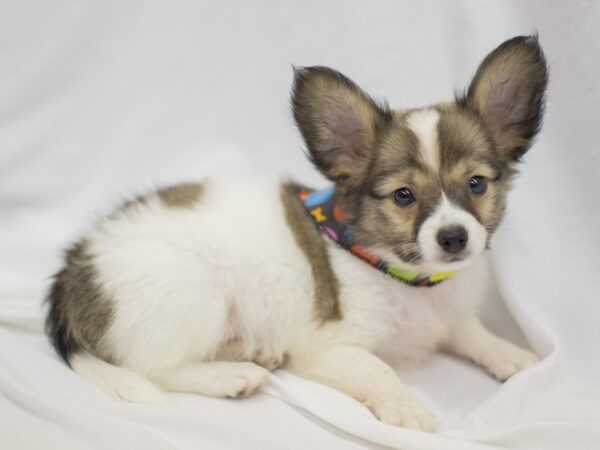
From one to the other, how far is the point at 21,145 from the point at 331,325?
8.03 ft

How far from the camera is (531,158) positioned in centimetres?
347

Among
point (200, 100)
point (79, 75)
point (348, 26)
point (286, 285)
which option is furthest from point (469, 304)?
point (79, 75)

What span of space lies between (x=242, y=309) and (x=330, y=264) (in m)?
0.43

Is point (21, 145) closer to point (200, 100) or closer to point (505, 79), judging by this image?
point (200, 100)

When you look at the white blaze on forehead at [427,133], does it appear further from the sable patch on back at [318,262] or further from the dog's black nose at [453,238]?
the sable patch on back at [318,262]

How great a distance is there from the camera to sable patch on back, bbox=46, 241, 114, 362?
9.08ft

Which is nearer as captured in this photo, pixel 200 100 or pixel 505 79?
pixel 505 79

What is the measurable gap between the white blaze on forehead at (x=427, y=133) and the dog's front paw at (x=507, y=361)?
999mm

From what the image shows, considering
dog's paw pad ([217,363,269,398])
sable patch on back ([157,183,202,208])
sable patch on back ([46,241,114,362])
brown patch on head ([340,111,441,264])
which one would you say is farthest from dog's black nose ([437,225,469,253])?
sable patch on back ([46,241,114,362])

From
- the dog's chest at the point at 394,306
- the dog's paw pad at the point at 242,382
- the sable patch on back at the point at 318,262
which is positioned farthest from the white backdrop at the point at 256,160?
the sable patch on back at the point at 318,262

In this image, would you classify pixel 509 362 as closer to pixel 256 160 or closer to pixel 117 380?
pixel 117 380

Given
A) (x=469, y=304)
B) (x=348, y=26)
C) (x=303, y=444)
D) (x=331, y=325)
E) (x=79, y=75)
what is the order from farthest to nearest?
(x=79, y=75) → (x=348, y=26) → (x=469, y=304) → (x=331, y=325) → (x=303, y=444)

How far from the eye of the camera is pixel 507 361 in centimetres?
302

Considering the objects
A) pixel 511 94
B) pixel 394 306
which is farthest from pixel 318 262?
pixel 511 94
